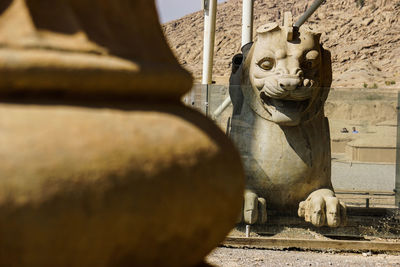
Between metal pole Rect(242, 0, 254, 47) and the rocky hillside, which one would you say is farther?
the rocky hillside

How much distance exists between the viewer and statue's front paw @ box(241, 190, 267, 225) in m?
5.27

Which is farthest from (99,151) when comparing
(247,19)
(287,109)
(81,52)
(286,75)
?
(247,19)

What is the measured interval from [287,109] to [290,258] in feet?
4.59

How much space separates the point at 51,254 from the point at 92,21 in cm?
Result: 72

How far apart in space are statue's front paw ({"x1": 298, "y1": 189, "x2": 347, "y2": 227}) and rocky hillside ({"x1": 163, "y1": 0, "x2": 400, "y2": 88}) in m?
26.9

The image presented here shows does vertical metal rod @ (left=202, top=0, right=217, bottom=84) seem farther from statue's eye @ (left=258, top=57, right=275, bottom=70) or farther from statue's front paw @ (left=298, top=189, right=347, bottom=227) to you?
statue's front paw @ (left=298, top=189, right=347, bottom=227)

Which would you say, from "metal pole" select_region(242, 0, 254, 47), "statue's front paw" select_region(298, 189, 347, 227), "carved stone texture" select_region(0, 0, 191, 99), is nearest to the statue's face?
"statue's front paw" select_region(298, 189, 347, 227)

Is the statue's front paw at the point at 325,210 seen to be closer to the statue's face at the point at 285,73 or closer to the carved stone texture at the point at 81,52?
the statue's face at the point at 285,73

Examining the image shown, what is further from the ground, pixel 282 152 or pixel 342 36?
pixel 342 36

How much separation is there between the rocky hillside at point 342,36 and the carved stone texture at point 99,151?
30.6 m

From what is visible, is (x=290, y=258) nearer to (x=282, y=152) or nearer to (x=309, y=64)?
(x=282, y=152)

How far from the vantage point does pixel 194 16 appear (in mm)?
66312

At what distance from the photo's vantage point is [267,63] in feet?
17.6

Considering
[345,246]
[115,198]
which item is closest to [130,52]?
[115,198]
